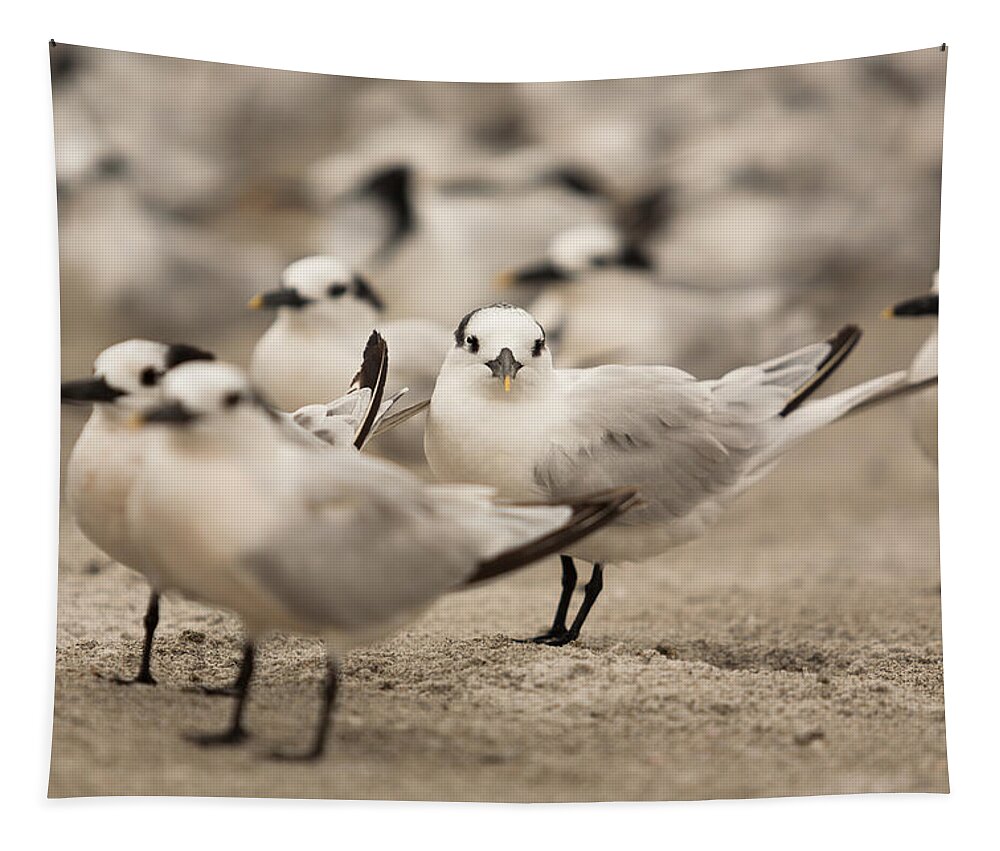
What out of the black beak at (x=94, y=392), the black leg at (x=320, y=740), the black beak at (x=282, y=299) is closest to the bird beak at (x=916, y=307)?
the black beak at (x=282, y=299)

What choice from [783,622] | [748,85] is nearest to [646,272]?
[748,85]

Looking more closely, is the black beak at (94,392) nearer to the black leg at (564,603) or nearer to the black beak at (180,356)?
the black beak at (180,356)

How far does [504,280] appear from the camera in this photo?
130 inches

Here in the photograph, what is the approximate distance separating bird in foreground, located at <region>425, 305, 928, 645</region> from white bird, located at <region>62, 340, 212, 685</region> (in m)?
0.66

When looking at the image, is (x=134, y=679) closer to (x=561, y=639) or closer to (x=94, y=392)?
(x=94, y=392)

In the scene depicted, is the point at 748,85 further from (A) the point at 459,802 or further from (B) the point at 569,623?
(A) the point at 459,802

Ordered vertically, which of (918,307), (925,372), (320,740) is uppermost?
(918,307)

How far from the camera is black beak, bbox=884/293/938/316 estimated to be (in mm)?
3109

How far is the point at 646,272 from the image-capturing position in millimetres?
3383

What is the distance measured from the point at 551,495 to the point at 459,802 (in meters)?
0.72

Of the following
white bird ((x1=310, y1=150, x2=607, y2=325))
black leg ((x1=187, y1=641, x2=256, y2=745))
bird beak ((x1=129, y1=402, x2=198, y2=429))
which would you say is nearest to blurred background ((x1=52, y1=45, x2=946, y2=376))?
white bird ((x1=310, y1=150, x2=607, y2=325))

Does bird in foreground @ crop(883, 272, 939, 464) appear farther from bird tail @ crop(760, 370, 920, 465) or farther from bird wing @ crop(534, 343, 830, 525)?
bird wing @ crop(534, 343, 830, 525)

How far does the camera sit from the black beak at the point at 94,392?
2361 millimetres

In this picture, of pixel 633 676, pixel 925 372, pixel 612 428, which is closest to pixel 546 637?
pixel 633 676
